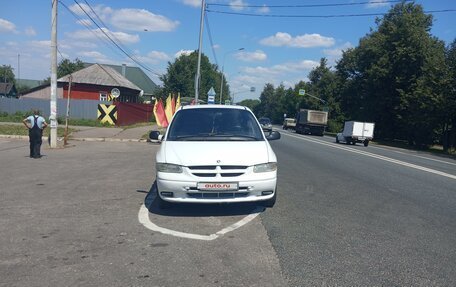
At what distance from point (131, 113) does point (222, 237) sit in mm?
30951

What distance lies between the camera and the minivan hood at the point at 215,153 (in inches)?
239

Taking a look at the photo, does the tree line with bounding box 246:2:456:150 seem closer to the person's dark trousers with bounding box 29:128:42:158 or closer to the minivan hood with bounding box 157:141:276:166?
the person's dark trousers with bounding box 29:128:42:158

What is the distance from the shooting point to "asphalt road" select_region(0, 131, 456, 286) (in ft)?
13.6

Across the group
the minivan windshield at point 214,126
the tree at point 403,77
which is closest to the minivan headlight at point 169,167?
the minivan windshield at point 214,126

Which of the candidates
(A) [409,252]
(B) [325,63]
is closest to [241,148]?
(A) [409,252]

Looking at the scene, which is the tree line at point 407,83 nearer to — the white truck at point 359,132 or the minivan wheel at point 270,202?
the white truck at point 359,132

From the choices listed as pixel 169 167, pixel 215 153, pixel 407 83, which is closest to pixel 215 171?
pixel 215 153

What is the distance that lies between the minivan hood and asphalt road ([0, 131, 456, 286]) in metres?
0.86

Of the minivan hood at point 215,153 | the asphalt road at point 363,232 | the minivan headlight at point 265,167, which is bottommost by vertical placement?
the asphalt road at point 363,232

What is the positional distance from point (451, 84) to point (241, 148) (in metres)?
35.3

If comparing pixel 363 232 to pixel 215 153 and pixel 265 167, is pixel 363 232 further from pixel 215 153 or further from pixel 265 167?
pixel 215 153

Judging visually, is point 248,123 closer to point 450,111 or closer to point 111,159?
point 111,159

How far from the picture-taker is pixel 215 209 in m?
6.86

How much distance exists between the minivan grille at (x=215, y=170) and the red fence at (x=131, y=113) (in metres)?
26.6
